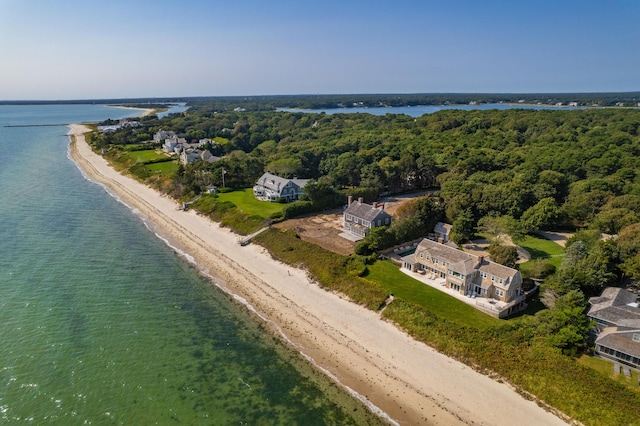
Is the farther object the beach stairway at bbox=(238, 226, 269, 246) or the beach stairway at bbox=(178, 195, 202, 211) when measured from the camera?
the beach stairway at bbox=(178, 195, 202, 211)

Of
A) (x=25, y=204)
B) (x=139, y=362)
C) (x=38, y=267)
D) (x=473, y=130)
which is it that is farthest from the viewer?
(x=473, y=130)

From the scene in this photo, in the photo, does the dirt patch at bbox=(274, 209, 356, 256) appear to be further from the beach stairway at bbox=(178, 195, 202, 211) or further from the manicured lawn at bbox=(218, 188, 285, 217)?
the beach stairway at bbox=(178, 195, 202, 211)

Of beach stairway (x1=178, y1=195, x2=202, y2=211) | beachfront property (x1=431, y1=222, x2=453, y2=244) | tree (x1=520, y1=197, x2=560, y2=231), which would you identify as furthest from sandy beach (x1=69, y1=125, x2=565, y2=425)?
tree (x1=520, y1=197, x2=560, y2=231)

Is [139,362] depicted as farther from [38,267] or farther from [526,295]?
[526,295]

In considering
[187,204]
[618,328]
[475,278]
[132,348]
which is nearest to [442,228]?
[475,278]

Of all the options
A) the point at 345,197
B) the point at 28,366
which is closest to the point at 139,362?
the point at 28,366

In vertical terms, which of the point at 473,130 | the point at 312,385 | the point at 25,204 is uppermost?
the point at 473,130

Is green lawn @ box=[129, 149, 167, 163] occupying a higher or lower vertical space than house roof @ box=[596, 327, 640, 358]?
higher

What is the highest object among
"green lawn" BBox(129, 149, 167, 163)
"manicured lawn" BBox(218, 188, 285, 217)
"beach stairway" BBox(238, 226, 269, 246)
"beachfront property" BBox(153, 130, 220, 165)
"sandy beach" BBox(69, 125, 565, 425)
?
"beachfront property" BBox(153, 130, 220, 165)

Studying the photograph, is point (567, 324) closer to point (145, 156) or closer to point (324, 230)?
point (324, 230)
